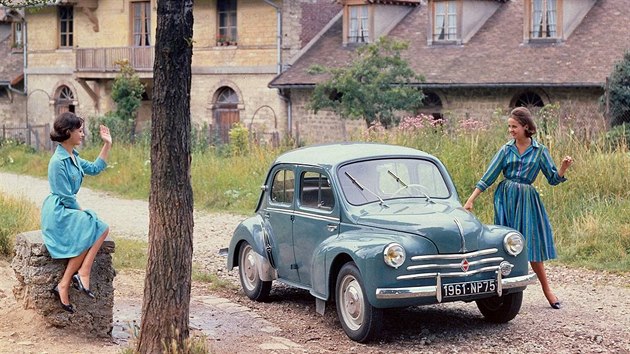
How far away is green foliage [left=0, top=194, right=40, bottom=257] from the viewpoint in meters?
12.4

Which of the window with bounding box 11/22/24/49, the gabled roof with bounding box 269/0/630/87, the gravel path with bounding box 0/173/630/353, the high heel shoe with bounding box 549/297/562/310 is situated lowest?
the gravel path with bounding box 0/173/630/353

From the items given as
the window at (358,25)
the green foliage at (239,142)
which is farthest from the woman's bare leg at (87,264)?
the window at (358,25)

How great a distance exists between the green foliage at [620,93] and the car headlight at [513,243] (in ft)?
48.2

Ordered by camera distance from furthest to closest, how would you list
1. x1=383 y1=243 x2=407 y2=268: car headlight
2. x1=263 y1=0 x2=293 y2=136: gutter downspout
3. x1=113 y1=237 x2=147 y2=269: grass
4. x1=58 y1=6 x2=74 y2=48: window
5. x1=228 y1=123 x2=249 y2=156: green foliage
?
1. x1=58 y1=6 x2=74 y2=48: window
2. x1=263 y1=0 x2=293 y2=136: gutter downspout
3. x1=228 y1=123 x2=249 y2=156: green foliage
4. x1=113 y1=237 x2=147 y2=269: grass
5. x1=383 y1=243 x2=407 y2=268: car headlight

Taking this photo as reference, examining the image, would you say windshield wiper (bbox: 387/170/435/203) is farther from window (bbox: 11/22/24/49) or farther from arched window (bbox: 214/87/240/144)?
window (bbox: 11/22/24/49)

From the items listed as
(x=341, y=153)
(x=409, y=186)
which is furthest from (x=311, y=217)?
(x=409, y=186)

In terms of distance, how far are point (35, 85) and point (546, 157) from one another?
35239 millimetres

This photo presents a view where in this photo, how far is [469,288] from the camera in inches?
349

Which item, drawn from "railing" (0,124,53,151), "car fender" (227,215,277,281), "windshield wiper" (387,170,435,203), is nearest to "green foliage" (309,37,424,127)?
"railing" (0,124,53,151)

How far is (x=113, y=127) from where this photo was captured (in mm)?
31516

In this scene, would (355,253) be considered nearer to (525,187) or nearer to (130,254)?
(525,187)

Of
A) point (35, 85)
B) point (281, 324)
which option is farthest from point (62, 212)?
point (35, 85)

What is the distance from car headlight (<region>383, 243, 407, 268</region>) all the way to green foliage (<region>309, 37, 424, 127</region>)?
18.2 metres

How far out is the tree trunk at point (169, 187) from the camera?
7.53 metres
